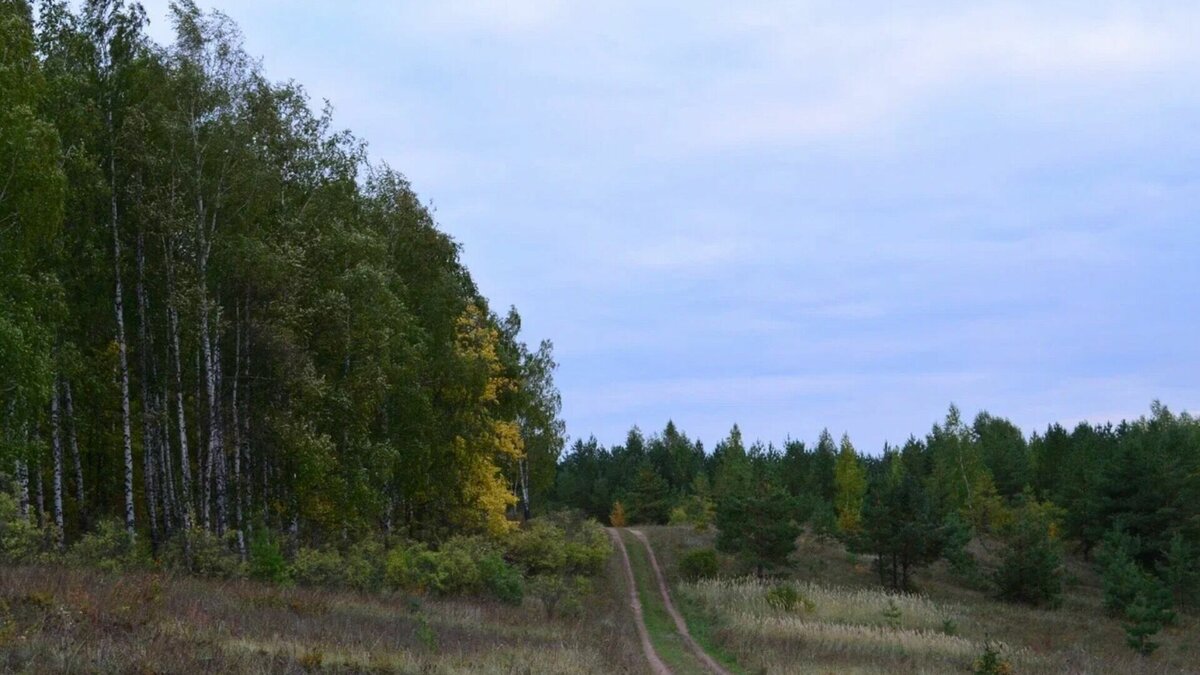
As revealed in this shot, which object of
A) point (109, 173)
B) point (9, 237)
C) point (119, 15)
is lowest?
point (9, 237)

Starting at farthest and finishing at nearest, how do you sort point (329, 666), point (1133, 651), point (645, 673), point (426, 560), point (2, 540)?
point (1133, 651), point (426, 560), point (645, 673), point (2, 540), point (329, 666)

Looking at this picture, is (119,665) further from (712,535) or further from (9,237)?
(712,535)

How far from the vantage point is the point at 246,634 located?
15133mm

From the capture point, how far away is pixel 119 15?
25.5m

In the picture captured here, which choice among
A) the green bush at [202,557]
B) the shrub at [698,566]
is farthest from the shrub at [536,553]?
the green bush at [202,557]

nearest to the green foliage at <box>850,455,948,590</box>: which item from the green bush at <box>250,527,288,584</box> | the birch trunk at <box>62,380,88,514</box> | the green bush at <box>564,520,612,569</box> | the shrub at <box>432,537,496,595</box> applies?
the green bush at <box>564,520,612,569</box>

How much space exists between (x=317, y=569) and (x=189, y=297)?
7687 mm

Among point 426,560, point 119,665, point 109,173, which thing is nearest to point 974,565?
point 426,560

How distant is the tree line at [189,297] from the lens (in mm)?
19875

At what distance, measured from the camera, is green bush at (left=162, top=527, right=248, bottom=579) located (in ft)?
75.6

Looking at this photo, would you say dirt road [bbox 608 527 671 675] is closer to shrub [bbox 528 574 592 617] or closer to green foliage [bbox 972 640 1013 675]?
shrub [bbox 528 574 592 617]

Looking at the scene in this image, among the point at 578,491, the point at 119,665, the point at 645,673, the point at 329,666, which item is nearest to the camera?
the point at 119,665

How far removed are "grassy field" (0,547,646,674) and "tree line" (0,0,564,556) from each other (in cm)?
407

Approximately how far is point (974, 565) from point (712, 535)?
617 inches
